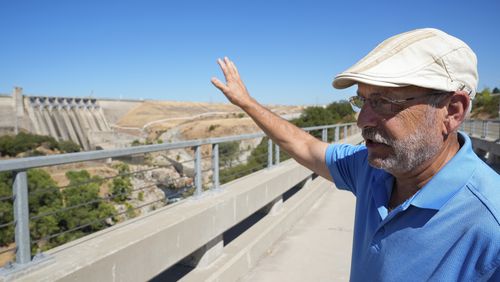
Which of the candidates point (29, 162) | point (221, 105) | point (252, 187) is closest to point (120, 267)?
point (29, 162)

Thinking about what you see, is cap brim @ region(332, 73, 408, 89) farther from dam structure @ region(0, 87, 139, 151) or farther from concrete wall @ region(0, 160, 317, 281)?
dam structure @ region(0, 87, 139, 151)

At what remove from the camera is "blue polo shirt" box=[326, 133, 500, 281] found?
4.09 feet

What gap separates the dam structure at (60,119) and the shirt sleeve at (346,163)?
81861 millimetres

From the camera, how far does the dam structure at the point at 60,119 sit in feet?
291

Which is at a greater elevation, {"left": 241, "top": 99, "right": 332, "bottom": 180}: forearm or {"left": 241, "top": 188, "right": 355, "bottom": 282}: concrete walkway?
{"left": 241, "top": 99, "right": 332, "bottom": 180}: forearm

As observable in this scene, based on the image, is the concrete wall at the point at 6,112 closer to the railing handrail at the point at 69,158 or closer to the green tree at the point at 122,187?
the green tree at the point at 122,187

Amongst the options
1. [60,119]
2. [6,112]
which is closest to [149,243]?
[6,112]

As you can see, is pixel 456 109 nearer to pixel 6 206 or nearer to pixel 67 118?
pixel 6 206

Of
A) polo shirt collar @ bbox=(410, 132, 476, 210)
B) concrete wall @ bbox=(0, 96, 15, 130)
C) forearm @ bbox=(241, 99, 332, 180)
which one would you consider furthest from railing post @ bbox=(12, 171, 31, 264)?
concrete wall @ bbox=(0, 96, 15, 130)

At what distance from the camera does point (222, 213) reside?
171 inches

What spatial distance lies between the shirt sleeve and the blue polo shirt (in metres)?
0.49

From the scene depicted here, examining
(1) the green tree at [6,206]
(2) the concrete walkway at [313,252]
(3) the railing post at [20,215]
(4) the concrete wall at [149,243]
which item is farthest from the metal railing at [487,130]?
(3) the railing post at [20,215]

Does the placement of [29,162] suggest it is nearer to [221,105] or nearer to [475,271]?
[475,271]

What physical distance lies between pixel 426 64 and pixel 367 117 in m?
0.31
